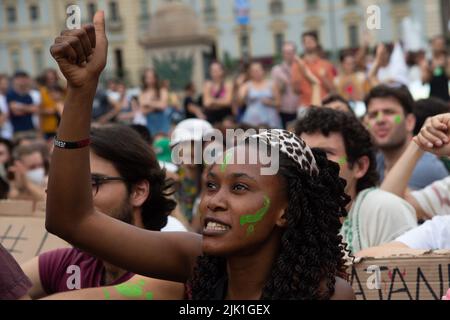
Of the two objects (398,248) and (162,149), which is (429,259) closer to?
(398,248)

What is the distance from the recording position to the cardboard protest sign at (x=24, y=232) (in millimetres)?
3852

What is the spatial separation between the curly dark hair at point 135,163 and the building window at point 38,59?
70.9 m

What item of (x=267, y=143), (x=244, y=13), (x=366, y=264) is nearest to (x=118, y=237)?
(x=267, y=143)

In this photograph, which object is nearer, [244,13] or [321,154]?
[321,154]

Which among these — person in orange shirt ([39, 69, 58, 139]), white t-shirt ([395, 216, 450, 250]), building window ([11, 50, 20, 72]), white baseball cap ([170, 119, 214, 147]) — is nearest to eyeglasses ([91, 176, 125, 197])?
white t-shirt ([395, 216, 450, 250])

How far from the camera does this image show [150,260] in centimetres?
248

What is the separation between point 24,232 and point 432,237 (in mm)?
1858

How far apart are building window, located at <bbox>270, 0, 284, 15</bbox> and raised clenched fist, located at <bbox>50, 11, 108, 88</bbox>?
2797 inches

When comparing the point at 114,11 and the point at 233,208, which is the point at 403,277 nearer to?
the point at 233,208

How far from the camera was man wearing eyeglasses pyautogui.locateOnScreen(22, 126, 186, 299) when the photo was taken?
312 cm

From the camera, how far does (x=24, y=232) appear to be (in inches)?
156

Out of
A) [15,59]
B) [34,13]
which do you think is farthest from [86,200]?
[15,59]

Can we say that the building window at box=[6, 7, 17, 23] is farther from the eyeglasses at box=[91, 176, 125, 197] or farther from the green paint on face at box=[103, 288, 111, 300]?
the green paint on face at box=[103, 288, 111, 300]

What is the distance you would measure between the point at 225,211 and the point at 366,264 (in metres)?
0.93
